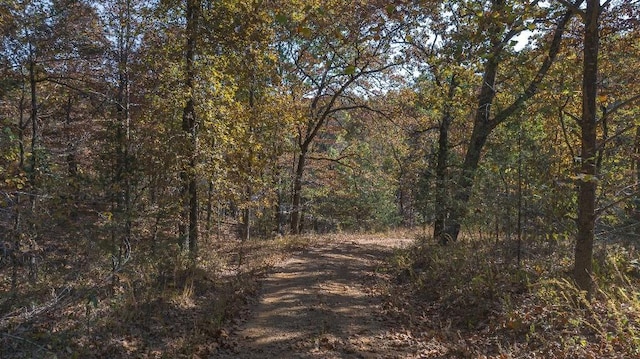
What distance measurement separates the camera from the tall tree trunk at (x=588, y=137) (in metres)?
4.79

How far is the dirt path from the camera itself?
584cm

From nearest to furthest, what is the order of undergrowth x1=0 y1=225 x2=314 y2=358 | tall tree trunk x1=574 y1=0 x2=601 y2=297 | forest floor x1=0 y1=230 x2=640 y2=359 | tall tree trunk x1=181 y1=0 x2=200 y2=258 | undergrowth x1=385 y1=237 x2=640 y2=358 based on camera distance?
tall tree trunk x1=574 y1=0 x2=601 y2=297 < undergrowth x1=0 y1=225 x2=314 y2=358 < undergrowth x1=385 y1=237 x2=640 y2=358 < forest floor x1=0 y1=230 x2=640 y2=359 < tall tree trunk x1=181 y1=0 x2=200 y2=258

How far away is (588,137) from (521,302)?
2726mm

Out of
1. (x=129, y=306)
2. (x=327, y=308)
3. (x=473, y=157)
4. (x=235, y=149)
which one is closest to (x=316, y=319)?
(x=327, y=308)

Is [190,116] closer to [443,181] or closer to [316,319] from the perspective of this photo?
[316,319]

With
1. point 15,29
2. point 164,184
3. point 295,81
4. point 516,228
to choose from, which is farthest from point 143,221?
point 295,81

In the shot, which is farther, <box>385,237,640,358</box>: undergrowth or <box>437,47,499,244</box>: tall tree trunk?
<box>437,47,499,244</box>: tall tree trunk

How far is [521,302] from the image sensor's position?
6.33 m

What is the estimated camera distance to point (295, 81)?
18.4 meters

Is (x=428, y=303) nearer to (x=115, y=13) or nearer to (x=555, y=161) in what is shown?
(x=555, y=161)

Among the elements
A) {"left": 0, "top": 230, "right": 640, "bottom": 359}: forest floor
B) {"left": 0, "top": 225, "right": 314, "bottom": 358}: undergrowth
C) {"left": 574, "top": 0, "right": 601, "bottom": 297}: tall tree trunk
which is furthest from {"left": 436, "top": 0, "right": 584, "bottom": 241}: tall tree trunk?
{"left": 0, "top": 225, "right": 314, "bottom": 358}: undergrowth

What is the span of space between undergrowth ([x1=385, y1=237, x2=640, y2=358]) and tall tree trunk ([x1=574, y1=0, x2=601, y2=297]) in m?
0.56

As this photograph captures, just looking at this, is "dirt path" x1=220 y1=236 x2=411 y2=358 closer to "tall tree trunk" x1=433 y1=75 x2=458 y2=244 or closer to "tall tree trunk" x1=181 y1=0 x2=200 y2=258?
"tall tree trunk" x1=433 y1=75 x2=458 y2=244

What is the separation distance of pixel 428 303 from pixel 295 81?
1296 centimetres
